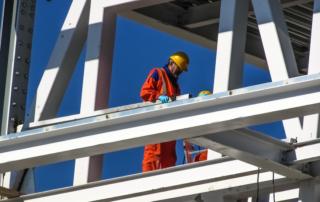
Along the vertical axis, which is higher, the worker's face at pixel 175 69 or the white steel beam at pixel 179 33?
the white steel beam at pixel 179 33

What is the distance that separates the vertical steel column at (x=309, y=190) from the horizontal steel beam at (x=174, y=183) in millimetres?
169

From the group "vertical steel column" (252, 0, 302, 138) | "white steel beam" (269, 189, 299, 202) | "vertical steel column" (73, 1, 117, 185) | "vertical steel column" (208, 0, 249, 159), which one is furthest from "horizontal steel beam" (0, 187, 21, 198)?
"vertical steel column" (252, 0, 302, 138)

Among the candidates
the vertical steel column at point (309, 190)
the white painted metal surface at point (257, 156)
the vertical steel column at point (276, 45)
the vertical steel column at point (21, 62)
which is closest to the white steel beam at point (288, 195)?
the vertical steel column at point (309, 190)

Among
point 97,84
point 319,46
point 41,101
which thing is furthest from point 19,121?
point 319,46

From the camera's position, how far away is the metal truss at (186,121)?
9.54 meters

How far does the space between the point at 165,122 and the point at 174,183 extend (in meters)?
2.12

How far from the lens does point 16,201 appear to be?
12.9 meters

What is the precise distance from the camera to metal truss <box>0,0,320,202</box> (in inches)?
376

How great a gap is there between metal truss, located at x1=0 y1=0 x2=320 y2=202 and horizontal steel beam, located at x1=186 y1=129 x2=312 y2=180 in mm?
14

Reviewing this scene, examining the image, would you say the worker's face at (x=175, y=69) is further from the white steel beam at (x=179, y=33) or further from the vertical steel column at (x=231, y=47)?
the vertical steel column at (x=231, y=47)

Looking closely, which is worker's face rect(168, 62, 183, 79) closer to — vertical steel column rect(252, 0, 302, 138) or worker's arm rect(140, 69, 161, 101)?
worker's arm rect(140, 69, 161, 101)

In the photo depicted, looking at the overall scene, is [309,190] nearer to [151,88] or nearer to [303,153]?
[303,153]

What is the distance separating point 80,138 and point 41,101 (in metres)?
2.96

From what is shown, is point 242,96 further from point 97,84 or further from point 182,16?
point 182,16
